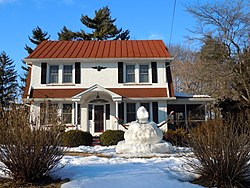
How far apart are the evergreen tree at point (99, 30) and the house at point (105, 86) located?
19623mm

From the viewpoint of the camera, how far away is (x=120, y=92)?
20828 mm

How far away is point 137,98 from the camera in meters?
20.4

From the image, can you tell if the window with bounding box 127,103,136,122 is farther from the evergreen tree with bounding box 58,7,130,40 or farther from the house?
the evergreen tree with bounding box 58,7,130,40

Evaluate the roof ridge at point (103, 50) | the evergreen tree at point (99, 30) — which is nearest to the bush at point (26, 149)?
the roof ridge at point (103, 50)

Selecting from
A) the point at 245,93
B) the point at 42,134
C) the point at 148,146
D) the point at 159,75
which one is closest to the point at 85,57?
the point at 159,75

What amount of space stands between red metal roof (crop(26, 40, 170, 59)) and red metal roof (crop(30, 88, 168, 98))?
2.49 meters

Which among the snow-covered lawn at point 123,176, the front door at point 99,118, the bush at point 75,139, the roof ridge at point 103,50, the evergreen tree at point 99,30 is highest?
the evergreen tree at point 99,30

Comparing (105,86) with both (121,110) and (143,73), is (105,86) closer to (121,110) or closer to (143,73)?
(121,110)

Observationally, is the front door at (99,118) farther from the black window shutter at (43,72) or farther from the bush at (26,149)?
the bush at (26,149)

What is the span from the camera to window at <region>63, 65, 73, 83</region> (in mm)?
21516

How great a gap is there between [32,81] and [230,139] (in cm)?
1733

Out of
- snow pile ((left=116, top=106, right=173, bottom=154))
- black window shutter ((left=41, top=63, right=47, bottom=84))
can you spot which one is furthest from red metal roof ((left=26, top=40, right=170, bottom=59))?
snow pile ((left=116, top=106, right=173, bottom=154))

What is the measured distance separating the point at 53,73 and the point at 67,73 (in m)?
1.00

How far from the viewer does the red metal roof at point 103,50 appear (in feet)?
71.7
